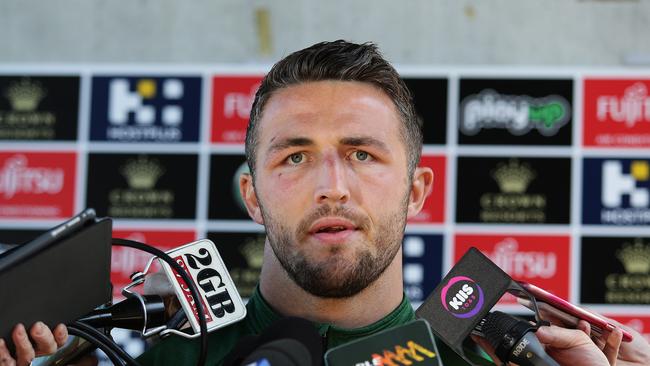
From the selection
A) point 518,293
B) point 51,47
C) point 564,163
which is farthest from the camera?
point 51,47

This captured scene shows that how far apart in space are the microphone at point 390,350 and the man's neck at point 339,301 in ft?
1.17

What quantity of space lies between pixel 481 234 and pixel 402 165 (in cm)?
189

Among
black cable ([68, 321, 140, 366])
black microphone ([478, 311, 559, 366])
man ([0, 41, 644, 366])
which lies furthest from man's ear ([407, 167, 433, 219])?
black cable ([68, 321, 140, 366])

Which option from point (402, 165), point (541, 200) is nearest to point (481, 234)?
point (541, 200)

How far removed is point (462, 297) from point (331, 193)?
22cm

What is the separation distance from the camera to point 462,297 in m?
1.12

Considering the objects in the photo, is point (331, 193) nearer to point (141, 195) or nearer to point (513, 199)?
point (513, 199)

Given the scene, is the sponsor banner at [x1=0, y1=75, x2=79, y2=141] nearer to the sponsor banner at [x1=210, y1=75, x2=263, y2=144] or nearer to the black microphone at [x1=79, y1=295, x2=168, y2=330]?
the sponsor banner at [x1=210, y1=75, x2=263, y2=144]

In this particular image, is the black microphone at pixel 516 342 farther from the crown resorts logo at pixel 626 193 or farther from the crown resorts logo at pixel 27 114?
the crown resorts logo at pixel 27 114

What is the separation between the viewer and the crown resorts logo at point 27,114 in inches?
129

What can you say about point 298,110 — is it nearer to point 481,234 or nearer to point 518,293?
point 518,293

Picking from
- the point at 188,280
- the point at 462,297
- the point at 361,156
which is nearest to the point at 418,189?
the point at 361,156

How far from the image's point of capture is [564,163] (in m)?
3.13

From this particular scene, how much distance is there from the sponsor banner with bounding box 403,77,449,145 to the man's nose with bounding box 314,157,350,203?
198 centimetres
